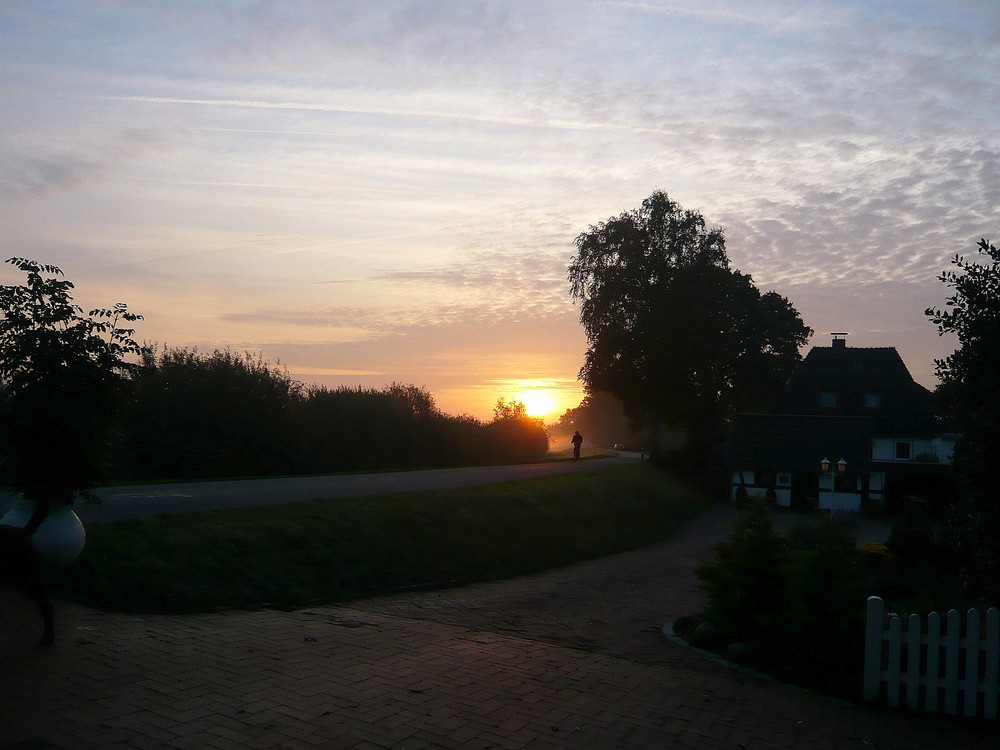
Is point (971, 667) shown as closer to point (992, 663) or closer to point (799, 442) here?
point (992, 663)

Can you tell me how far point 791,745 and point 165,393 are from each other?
31896 millimetres

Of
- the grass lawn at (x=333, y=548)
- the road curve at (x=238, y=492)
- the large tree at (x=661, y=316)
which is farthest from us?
the large tree at (x=661, y=316)

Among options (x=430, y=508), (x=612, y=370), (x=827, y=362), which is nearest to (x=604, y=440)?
(x=827, y=362)

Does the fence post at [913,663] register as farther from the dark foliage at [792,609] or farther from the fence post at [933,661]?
the dark foliage at [792,609]

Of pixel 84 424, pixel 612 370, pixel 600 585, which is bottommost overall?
pixel 600 585

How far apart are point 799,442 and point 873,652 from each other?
41286mm

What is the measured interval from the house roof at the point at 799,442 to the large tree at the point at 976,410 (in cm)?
3776

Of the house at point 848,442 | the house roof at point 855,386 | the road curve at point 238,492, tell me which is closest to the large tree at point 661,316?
the house at point 848,442

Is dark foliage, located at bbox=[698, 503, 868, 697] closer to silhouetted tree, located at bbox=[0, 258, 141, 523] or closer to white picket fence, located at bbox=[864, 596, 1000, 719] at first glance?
white picket fence, located at bbox=[864, 596, 1000, 719]

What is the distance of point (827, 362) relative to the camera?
5953cm

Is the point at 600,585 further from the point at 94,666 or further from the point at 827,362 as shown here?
the point at 827,362

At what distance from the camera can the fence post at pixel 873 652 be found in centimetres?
719

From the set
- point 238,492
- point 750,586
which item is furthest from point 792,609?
point 238,492

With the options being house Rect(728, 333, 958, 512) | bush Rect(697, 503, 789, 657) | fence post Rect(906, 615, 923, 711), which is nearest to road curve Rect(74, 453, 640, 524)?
bush Rect(697, 503, 789, 657)
